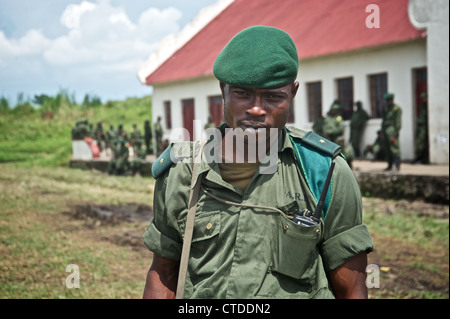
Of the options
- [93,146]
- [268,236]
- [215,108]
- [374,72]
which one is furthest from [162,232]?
[215,108]

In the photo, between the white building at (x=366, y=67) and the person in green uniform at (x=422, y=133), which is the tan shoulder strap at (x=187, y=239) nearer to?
the white building at (x=366, y=67)

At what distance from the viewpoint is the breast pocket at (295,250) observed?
5.64 ft

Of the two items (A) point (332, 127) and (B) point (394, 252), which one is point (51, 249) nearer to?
(B) point (394, 252)

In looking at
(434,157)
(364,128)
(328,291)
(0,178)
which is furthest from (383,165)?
(328,291)

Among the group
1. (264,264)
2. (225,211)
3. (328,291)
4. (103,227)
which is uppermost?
(225,211)

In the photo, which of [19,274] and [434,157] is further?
[434,157]

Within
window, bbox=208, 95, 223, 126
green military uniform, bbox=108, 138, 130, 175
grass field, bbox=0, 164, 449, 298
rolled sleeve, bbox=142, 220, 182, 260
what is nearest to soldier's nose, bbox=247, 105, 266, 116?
rolled sleeve, bbox=142, 220, 182, 260

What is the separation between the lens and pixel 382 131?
11.8 metres

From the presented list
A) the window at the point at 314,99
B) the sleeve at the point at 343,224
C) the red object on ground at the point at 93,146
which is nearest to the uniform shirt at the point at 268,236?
the sleeve at the point at 343,224

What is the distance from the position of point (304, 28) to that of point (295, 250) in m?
10.2

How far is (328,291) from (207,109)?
55.6ft

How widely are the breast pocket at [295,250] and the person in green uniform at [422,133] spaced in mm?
11905

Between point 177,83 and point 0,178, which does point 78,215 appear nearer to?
point 0,178

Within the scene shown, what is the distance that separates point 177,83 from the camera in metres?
19.7
